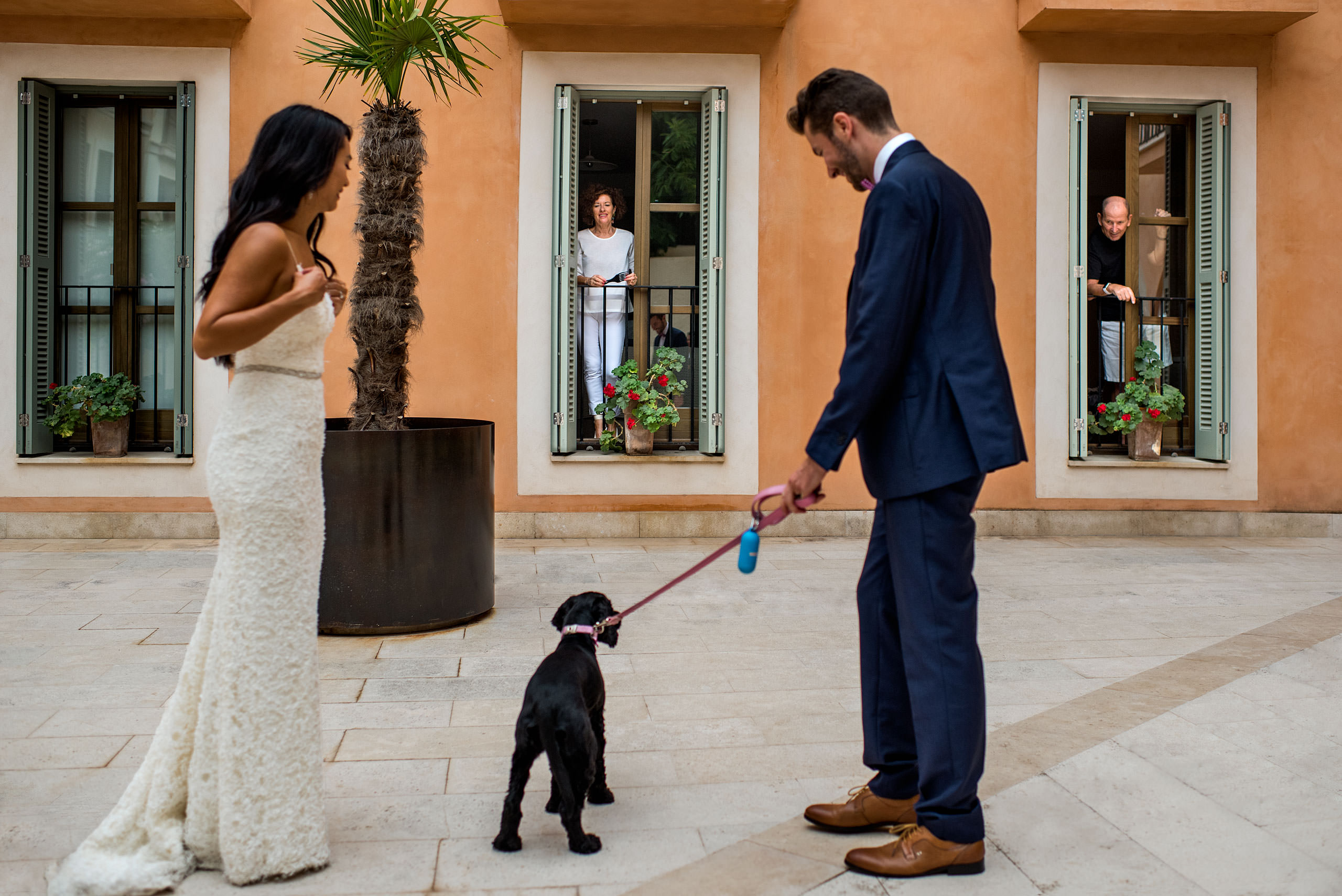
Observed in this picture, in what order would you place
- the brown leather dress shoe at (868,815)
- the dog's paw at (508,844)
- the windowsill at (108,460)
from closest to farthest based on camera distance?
the dog's paw at (508,844)
the brown leather dress shoe at (868,815)
the windowsill at (108,460)

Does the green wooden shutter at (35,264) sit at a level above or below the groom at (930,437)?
above

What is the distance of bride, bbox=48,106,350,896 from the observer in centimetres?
270

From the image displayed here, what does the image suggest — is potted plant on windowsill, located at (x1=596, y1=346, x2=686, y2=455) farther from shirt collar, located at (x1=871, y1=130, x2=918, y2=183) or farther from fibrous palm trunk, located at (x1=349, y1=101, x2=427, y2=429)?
shirt collar, located at (x1=871, y1=130, x2=918, y2=183)

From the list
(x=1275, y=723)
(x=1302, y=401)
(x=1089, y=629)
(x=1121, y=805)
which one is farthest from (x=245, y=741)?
(x=1302, y=401)

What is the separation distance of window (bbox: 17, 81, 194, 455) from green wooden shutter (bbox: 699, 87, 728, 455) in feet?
13.2

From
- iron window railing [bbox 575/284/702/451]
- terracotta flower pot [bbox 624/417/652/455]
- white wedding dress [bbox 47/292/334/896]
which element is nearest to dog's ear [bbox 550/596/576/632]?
white wedding dress [bbox 47/292/334/896]

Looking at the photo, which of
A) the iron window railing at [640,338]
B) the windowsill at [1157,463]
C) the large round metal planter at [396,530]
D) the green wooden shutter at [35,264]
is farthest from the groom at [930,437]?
the green wooden shutter at [35,264]

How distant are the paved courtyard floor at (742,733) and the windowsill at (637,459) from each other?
173 cm

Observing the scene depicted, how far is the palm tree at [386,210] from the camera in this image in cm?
563

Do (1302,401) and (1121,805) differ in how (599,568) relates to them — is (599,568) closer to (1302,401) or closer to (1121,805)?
(1121,805)

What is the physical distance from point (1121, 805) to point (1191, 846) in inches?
12.0

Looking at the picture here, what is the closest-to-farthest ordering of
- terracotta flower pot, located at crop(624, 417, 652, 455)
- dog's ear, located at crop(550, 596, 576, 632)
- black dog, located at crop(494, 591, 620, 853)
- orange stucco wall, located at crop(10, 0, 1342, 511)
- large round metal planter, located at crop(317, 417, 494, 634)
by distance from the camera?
1. black dog, located at crop(494, 591, 620, 853)
2. dog's ear, located at crop(550, 596, 576, 632)
3. large round metal planter, located at crop(317, 417, 494, 634)
4. orange stucco wall, located at crop(10, 0, 1342, 511)
5. terracotta flower pot, located at crop(624, 417, 652, 455)

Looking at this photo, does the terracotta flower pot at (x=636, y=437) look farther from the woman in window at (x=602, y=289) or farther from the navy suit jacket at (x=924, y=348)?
the navy suit jacket at (x=924, y=348)

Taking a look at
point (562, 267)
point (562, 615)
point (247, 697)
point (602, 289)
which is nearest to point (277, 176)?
point (247, 697)
